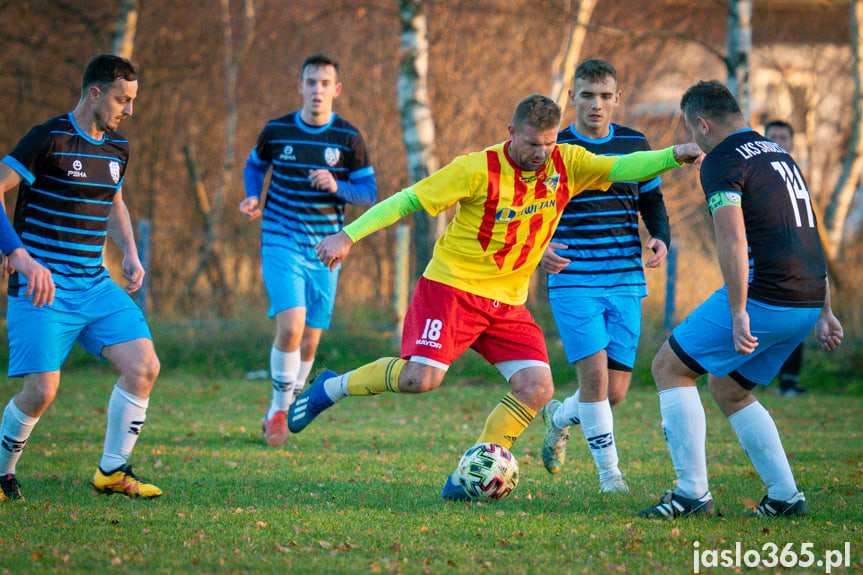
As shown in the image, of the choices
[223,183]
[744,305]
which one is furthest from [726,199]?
[223,183]

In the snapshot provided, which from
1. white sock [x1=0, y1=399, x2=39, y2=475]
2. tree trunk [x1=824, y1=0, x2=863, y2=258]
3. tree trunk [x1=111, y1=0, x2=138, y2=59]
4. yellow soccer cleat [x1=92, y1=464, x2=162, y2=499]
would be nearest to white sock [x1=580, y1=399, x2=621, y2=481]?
yellow soccer cleat [x1=92, y1=464, x2=162, y2=499]

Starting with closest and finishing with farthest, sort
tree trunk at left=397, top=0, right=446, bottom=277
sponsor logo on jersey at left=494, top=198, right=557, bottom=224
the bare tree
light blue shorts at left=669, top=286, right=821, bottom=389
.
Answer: light blue shorts at left=669, top=286, right=821, bottom=389 → sponsor logo on jersey at left=494, top=198, right=557, bottom=224 → tree trunk at left=397, top=0, right=446, bottom=277 → the bare tree

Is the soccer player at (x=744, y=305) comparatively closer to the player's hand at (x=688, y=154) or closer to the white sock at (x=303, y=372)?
the player's hand at (x=688, y=154)

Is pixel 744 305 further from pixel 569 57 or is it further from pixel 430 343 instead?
pixel 569 57

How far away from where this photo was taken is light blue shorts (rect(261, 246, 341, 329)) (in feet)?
22.9

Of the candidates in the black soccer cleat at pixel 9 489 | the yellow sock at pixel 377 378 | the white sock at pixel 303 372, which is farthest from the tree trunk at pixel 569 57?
the black soccer cleat at pixel 9 489

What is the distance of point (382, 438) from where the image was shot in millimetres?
7391

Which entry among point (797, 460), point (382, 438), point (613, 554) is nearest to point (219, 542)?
point (613, 554)

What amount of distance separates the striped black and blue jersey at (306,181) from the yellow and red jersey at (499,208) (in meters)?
2.27

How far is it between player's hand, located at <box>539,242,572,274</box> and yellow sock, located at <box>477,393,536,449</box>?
0.83 metres

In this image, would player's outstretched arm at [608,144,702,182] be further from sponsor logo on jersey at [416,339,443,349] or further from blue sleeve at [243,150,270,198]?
blue sleeve at [243,150,270,198]

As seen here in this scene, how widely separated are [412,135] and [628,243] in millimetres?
7097

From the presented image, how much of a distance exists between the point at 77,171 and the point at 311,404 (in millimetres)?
1937

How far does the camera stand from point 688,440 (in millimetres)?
4461
